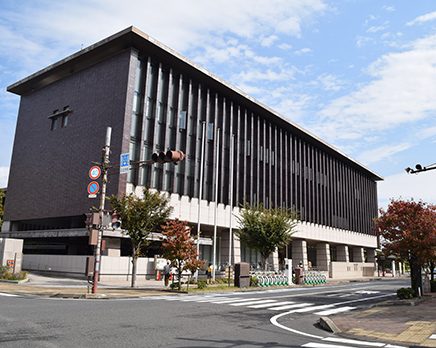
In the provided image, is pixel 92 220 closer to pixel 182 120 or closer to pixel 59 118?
pixel 182 120

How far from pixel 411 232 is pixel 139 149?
26171 millimetres

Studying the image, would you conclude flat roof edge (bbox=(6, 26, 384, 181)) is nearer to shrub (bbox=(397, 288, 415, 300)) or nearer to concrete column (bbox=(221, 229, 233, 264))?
concrete column (bbox=(221, 229, 233, 264))

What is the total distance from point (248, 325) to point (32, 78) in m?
46.1

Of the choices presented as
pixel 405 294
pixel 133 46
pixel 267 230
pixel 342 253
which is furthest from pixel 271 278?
pixel 342 253

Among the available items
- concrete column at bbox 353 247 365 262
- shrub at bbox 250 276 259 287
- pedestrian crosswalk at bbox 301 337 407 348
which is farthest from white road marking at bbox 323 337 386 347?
concrete column at bbox 353 247 365 262

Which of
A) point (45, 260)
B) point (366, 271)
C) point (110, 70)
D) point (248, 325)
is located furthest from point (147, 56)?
point (366, 271)

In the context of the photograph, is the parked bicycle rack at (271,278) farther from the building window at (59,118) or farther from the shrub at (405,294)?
the building window at (59,118)

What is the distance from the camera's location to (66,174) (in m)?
41.7

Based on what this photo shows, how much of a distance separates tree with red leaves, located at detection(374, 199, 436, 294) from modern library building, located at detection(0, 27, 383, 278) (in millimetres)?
16918

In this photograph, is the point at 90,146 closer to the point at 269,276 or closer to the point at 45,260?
the point at 45,260

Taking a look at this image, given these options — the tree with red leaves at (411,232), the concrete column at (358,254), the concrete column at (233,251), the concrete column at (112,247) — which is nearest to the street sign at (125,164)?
the tree with red leaves at (411,232)

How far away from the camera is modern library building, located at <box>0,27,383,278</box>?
37.8 metres

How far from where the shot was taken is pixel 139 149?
38125 mm

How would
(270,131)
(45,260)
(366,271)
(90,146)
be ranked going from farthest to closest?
1. (366,271)
2. (270,131)
3. (90,146)
4. (45,260)
